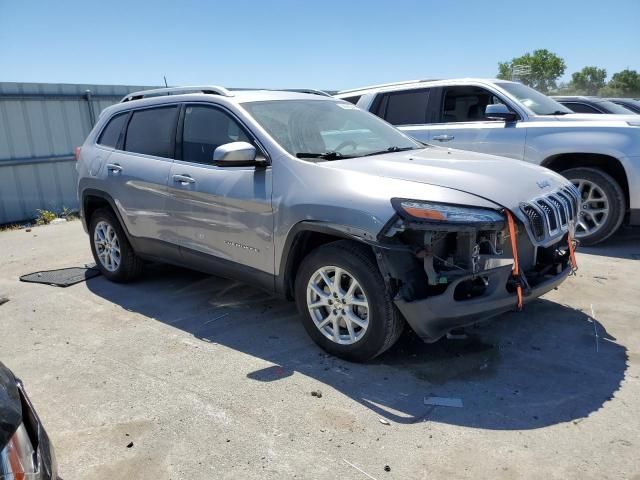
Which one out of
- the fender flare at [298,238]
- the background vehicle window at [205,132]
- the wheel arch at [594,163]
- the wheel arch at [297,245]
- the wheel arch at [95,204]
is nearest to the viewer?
the fender flare at [298,238]

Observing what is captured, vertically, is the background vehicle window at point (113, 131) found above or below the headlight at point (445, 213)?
above

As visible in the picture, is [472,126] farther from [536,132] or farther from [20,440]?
[20,440]

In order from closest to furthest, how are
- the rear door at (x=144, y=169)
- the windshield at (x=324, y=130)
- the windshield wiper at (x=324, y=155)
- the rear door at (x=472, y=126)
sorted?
the windshield wiper at (x=324, y=155) → the windshield at (x=324, y=130) → the rear door at (x=144, y=169) → the rear door at (x=472, y=126)

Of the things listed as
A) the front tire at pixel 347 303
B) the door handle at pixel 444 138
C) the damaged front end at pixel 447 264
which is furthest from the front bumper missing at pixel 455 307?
the door handle at pixel 444 138

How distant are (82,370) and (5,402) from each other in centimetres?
204

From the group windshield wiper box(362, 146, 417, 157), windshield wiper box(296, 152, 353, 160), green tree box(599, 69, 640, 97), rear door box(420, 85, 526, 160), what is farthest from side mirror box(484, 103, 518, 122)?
green tree box(599, 69, 640, 97)

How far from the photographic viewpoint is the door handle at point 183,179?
4.48m

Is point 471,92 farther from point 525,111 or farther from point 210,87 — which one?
point 210,87

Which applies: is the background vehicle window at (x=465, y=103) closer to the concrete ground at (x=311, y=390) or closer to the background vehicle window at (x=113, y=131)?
the concrete ground at (x=311, y=390)

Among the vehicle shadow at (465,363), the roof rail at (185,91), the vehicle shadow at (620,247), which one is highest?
the roof rail at (185,91)

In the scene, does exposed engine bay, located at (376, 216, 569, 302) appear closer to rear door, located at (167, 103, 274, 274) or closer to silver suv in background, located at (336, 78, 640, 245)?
rear door, located at (167, 103, 274, 274)

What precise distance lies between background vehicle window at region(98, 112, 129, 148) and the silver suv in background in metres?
3.57

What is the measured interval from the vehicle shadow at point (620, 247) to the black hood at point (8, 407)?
592 cm

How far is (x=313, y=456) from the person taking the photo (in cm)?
276
